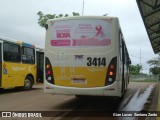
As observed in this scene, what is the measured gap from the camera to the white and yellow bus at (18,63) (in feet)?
58.5

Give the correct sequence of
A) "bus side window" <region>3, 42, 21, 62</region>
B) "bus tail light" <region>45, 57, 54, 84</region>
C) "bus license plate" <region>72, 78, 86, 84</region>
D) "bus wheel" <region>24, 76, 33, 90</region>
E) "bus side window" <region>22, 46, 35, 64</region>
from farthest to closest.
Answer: "bus wheel" <region>24, 76, 33, 90</region>
"bus side window" <region>22, 46, 35, 64</region>
"bus side window" <region>3, 42, 21, 62</region>
"bus tail light" <region>45, 57, 54, 84</region>
"bus license plate" <region>72, 78, 86, 84</region>

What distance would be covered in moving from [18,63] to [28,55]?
1.55 m

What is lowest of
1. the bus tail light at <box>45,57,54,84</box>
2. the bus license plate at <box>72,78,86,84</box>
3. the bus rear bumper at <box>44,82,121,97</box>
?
the bus rear bumper at <box>44,82,121,97</box>

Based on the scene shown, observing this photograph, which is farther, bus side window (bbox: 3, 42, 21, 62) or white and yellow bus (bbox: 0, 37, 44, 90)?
bus side window (bbox: 3, 42, 21, 62)

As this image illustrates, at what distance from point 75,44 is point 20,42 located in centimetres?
802

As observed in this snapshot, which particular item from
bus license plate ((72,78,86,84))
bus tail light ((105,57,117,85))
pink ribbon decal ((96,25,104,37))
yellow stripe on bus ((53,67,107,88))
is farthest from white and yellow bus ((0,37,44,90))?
bus tail light ((105,57,117,85))

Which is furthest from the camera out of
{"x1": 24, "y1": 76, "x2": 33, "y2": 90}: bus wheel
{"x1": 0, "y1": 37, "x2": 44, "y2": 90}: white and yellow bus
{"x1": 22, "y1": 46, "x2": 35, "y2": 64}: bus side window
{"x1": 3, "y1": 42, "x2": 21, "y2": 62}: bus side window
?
{"x1": 24, "y1": 76, "x2": 33, "y2": 90}: bus wheel

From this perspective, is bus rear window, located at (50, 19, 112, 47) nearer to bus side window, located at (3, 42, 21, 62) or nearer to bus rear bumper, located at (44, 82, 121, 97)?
bus rear bumper, located at (44, 82, 121, 97)

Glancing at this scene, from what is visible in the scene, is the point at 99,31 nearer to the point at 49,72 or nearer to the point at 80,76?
the point at 80,76

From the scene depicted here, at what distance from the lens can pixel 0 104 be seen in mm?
13492

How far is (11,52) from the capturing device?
61.1 feet

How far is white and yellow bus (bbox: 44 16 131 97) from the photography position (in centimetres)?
1180

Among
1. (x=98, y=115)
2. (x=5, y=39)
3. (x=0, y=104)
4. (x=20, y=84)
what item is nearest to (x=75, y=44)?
(x=98, y=115)

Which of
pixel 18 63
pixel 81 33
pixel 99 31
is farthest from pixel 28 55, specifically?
pixel 99 31
